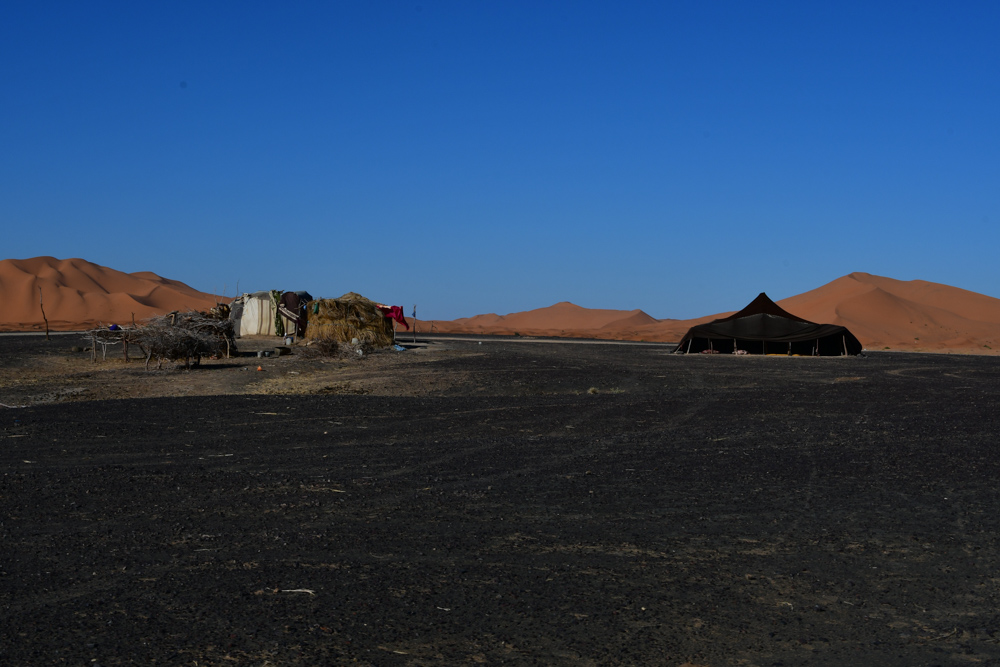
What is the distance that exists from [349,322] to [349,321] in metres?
0.05

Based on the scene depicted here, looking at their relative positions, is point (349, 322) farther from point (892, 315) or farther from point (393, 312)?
point (892, 315)

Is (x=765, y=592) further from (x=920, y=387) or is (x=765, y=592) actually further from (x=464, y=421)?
(x=920, y=387)

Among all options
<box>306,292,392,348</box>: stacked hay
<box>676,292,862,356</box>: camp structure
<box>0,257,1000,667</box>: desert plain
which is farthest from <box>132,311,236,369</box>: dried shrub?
<box>676,292,862,356</box>: camp structure

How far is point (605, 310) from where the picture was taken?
134875mm

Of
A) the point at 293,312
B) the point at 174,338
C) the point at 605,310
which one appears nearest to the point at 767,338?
the point at 293,312

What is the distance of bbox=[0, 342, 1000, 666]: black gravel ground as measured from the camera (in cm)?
431

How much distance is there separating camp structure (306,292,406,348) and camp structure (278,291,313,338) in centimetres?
365

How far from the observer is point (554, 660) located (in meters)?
4.08

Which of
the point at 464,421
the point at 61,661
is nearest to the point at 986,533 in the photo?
the point at 61,661

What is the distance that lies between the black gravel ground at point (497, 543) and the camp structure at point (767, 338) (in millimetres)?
22807

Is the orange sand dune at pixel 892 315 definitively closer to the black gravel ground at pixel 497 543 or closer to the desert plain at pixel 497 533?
the desert plain at pixel 497 533

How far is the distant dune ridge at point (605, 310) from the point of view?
65.9 m

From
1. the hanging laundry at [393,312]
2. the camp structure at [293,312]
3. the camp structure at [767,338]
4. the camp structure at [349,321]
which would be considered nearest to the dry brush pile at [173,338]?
the camp structure at [349,321]

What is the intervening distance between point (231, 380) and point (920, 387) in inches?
577
